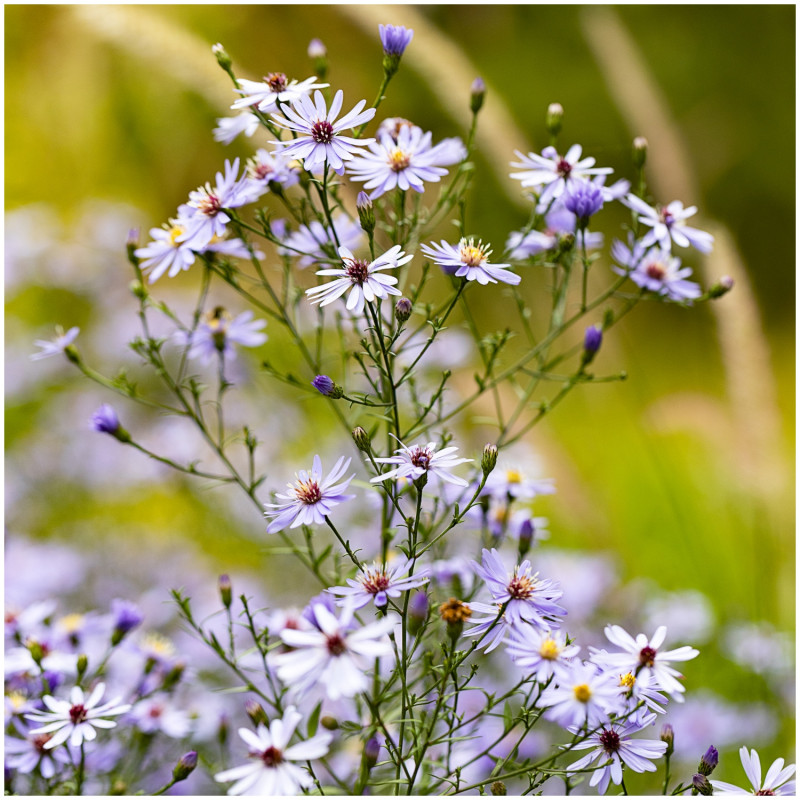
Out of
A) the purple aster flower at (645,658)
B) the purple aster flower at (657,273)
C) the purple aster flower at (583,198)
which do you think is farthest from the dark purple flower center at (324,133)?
the purple aster flower at (645,658)

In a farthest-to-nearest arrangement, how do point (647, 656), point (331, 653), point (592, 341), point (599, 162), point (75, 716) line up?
point (599, 162), point (592, 341), point (75, 716), point (647, 656), point (331, 653)

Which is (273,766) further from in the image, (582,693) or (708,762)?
(708,762)

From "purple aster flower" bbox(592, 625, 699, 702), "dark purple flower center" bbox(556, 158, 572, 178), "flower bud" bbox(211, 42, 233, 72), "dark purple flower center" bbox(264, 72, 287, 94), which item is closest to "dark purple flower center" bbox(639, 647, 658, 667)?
"purple aster flower" bbox(592, 625, 699, 702)

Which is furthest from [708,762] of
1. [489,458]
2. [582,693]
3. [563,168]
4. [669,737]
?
[563,168]

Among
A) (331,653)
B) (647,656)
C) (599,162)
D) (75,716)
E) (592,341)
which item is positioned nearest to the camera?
(331,653)

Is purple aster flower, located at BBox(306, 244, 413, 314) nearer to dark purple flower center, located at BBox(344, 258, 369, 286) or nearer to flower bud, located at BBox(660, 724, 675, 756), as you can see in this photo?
dark purple flower center, located at BBox(344, 258, 369, 286)

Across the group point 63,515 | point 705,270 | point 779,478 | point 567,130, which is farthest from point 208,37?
point 779,478
